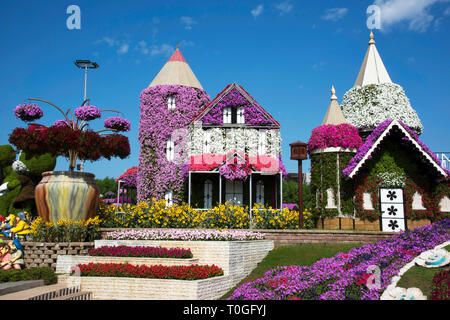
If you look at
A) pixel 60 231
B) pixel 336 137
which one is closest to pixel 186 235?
pixel 60 231

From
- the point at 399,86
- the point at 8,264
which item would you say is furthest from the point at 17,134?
the point at 399,86

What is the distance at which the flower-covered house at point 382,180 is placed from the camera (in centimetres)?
1855

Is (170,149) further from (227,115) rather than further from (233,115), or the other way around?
(233,115)

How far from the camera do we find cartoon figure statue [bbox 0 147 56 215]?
21922 millimetres

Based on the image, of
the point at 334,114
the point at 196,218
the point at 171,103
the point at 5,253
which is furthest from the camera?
the point at 171,103

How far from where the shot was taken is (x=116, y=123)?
16641 mm

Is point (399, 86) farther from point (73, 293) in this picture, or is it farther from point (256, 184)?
point (73, 293)

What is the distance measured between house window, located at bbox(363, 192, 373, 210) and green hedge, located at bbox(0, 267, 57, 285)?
14557 millimetres

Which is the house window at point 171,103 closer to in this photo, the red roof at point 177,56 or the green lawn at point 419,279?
the red roof at point 177,56

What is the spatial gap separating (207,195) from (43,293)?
1338cm

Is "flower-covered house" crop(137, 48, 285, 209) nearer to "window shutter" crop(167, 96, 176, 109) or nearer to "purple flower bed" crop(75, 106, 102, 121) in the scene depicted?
"window shutter" crop(167, 96, 176, 109)

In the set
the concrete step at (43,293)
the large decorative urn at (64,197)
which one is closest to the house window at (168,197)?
the large decorative urn at (64,197)

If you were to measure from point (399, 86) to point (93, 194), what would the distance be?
59.4ft

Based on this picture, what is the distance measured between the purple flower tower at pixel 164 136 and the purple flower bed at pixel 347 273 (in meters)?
12.4
